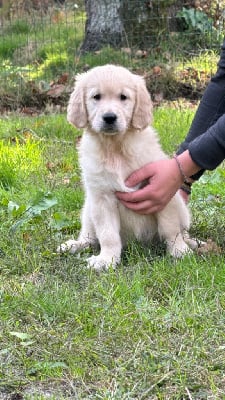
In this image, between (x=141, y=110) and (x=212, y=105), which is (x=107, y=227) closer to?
(x=141, y=110)

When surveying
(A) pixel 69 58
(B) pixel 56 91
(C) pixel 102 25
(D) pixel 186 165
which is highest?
(D) pixel 186 165

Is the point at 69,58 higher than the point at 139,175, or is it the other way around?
the point at 139,175

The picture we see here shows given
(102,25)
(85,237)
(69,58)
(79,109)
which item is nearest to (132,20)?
(102,25)

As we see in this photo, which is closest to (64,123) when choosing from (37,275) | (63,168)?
(63,168)

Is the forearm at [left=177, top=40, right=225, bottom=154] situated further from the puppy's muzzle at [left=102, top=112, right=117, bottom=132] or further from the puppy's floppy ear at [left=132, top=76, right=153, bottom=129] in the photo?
the puppy's muzzle at [left=102, top=112, right=117, bottom=132]

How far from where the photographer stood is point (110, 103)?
284cm

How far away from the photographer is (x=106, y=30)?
23.6ft

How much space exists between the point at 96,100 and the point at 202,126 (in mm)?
578

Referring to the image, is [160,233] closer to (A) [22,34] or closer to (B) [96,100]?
(B) [96,100]

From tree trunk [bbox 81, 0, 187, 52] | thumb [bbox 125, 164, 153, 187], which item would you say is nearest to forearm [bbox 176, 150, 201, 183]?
thumb [bbox 125, 164, 153, 187]

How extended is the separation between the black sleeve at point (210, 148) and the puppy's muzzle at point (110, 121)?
1.07 feet

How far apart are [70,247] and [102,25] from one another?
15.4 feet

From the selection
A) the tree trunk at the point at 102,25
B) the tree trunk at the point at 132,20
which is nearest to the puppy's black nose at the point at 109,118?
the tree trunk at the point at 132,20

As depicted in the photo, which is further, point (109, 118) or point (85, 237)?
point (85, 237)
